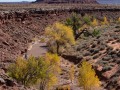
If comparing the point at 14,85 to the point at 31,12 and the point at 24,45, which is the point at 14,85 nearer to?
the point at 24,45

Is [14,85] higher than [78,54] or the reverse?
higher

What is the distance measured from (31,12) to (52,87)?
7186cm

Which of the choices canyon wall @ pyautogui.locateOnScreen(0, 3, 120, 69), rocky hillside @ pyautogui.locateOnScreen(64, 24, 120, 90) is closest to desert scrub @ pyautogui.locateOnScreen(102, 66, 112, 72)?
rocky hillside @ pyautogui.locateOnScreen(64, 24, 120, 90)

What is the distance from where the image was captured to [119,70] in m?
56.8

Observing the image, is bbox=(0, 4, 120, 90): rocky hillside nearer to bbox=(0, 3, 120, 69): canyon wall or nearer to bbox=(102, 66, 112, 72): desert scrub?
bbox=(0, 3, 120, 69): canyon wall

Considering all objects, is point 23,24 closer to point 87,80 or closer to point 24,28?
point 24,28

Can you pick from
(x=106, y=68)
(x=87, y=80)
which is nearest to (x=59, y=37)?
(x=106, y=68)

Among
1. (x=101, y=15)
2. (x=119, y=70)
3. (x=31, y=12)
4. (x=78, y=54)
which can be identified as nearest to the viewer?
(x=119, y=70)

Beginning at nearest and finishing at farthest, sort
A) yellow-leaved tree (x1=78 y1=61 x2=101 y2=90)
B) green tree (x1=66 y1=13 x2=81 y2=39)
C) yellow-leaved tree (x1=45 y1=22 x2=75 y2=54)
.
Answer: yellow-leaved tree (x1=78 y1=61 x2=101 y2=90) → yellow-leaved tree (x1=45 y1=22 x2=75 y2=54) → green tree (x1=66 y1=13 x2=81 y2=39)

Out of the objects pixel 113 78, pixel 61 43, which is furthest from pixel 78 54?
pixel 113 78

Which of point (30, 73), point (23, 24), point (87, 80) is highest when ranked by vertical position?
point (30, 73)

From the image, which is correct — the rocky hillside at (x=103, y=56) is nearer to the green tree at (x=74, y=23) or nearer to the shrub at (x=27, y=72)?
the green tree at (x=74, y=23)

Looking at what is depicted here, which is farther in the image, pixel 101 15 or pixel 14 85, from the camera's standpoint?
pixel 101 15

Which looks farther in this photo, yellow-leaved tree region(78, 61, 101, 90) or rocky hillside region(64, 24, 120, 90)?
rocky hillside region(64, 24, 120, 90)
